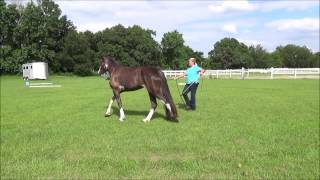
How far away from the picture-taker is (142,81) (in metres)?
14.0

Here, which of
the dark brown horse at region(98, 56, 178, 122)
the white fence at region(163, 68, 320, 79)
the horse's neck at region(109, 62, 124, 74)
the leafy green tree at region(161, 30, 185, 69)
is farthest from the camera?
the leafy green tree at region(161, 30, 185, 69)

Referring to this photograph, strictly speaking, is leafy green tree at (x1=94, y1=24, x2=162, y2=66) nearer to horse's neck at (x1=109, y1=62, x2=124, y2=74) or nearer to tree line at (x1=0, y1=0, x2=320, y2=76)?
tree line at (x1=0, y1=0, x2=320, y2=76)

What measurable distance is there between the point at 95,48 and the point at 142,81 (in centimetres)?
4960

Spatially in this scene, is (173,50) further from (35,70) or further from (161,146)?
(35,70)

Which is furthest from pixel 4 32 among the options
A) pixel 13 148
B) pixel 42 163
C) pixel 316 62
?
pixel 316 62

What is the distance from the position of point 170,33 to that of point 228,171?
114 m

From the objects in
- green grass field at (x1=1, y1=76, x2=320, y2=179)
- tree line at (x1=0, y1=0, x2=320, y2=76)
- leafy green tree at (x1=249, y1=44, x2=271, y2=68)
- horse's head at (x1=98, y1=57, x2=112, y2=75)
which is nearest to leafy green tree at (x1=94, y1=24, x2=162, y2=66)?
tree line at (x1=0, y1=0, x2=320, y2=76)

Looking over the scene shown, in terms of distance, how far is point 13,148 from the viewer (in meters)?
9.86

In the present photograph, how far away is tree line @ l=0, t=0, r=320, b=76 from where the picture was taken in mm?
8062

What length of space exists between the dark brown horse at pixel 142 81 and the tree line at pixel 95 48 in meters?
0.73

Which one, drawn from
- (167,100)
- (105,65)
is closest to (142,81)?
(167,100)

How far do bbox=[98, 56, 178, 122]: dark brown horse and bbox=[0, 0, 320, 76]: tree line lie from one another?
2.39 feet

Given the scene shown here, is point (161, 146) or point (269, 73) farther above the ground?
point (269, 73)

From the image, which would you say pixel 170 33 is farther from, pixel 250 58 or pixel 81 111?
pixel 81 111
